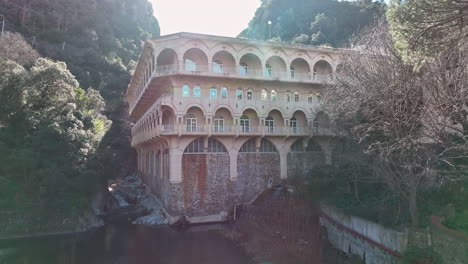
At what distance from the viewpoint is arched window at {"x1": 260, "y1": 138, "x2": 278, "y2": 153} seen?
26.7 metres

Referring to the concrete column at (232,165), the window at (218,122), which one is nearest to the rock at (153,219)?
the concrete column at (232,165)

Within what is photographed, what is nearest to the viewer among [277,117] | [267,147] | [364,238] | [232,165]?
[364,238]

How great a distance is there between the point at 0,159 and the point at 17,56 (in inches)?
466

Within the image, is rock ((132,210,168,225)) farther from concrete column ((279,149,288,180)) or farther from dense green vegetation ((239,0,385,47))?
dense green vegetation ((239,0,385,47))

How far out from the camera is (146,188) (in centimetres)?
3747

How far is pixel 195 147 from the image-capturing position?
79.8ft

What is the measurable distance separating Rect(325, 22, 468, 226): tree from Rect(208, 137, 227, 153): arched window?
11.8m

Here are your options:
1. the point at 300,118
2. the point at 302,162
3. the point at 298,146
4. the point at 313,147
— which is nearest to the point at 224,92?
the point at 300,118

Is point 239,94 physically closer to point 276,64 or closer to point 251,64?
point 251,64

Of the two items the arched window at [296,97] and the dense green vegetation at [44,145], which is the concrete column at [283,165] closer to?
the arched window at [296,97]

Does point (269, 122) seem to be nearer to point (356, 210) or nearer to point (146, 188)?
point (356, 210)

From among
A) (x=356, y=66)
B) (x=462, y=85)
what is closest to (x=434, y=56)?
(x=462, y=85)

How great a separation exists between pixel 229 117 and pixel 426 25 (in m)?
17.8

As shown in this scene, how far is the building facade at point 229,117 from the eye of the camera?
2352 centimetres
